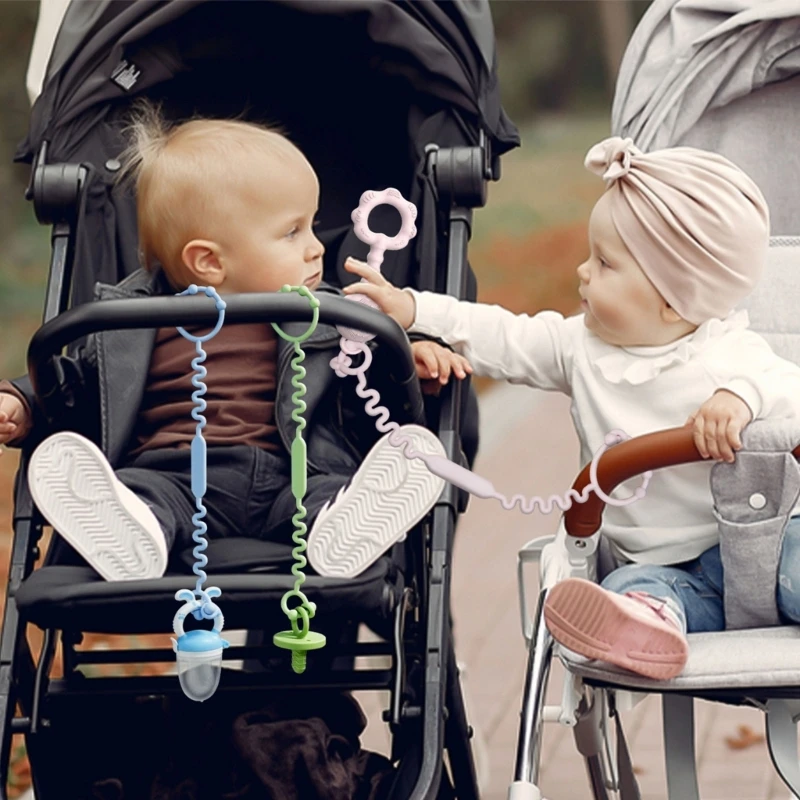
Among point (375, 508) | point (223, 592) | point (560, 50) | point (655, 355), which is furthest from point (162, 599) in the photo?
point (560, 50)

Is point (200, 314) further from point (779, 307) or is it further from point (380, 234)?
point (779, 307)

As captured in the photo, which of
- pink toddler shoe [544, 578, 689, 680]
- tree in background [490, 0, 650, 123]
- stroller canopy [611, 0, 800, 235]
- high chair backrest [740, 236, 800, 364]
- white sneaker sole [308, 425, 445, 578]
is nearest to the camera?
pink toddler shoe [544, 578, 689, 680]

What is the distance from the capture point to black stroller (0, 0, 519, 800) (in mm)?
1694

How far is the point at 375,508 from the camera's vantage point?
1731 mm

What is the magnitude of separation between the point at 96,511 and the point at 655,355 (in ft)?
2.52

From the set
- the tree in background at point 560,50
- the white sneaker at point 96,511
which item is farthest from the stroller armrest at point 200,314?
the tree in background at point 560,50

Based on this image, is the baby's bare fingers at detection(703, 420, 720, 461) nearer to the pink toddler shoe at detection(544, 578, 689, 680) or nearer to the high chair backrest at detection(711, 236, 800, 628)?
the high chair backrest at detection(711, 236, 800, 628)

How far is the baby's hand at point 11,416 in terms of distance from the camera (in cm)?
196

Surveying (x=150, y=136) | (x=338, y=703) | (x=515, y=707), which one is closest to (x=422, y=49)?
(x=150, y=136)

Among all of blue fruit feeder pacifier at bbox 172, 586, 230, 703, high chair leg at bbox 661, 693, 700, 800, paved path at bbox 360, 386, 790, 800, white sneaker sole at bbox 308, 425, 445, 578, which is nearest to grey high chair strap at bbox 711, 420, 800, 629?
high chair leg at bbox 661, 693, 700, 800

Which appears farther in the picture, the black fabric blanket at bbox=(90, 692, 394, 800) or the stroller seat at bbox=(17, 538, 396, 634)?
the black fabric blanket at bbox=(90, 692, 394, 800)

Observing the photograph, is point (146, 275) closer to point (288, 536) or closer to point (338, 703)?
point (288, 536)

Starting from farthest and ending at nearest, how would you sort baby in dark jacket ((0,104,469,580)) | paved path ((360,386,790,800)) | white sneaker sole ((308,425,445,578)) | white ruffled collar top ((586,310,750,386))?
paved path ((360,386,790,800)) → white ruffled collar top ((586,310,750,386)) → baby in dark jacket ((0,104,469,580)) → white sneaker sole ((308,425,445,578))

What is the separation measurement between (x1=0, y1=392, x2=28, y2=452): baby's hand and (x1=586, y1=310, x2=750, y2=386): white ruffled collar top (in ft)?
2.57
